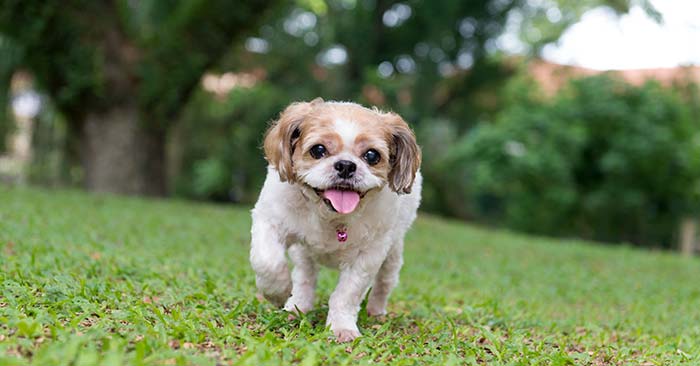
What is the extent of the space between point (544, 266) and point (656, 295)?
246 cm

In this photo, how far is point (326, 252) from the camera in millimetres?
4531

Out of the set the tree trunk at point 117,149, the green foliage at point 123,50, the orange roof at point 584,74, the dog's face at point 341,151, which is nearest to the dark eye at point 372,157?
the dog's face at point 341,151

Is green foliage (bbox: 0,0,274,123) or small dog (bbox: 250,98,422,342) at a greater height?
green foliage (bbox: 0,0,274,123)

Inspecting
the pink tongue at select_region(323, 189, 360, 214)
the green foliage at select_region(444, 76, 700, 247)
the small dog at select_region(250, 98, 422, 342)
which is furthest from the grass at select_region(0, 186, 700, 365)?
the green foliage at select_region(444, 76, 700, 247)

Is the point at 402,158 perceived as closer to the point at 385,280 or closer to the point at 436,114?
the point at 385,280

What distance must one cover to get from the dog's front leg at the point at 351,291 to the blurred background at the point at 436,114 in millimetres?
12160

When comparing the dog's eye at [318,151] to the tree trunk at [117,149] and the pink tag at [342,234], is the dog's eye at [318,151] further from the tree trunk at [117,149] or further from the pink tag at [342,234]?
the tree trunk at [117,149]

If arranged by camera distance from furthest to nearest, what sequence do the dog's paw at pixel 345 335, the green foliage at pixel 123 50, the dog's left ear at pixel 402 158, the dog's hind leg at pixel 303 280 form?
the green foliage at pixel 123 50
the dog's hind leg at pixel 303 280
the dog's left ear at pixel 402 158
the dog's paw at pixel 345 335

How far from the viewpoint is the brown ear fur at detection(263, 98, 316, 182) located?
4.20 meters

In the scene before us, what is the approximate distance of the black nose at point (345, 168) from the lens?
→ 156 inches

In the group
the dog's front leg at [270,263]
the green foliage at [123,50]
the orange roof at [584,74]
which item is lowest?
the dog's front leg at [270,263]

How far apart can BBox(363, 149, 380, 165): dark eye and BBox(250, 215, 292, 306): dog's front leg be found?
2.50 ft

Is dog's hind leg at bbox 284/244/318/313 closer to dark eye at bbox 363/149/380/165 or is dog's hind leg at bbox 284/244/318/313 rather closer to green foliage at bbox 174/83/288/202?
dark eye at bbox 363/149/380/165

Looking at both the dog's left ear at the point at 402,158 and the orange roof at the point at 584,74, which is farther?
the orange roof at the point at 584,74
